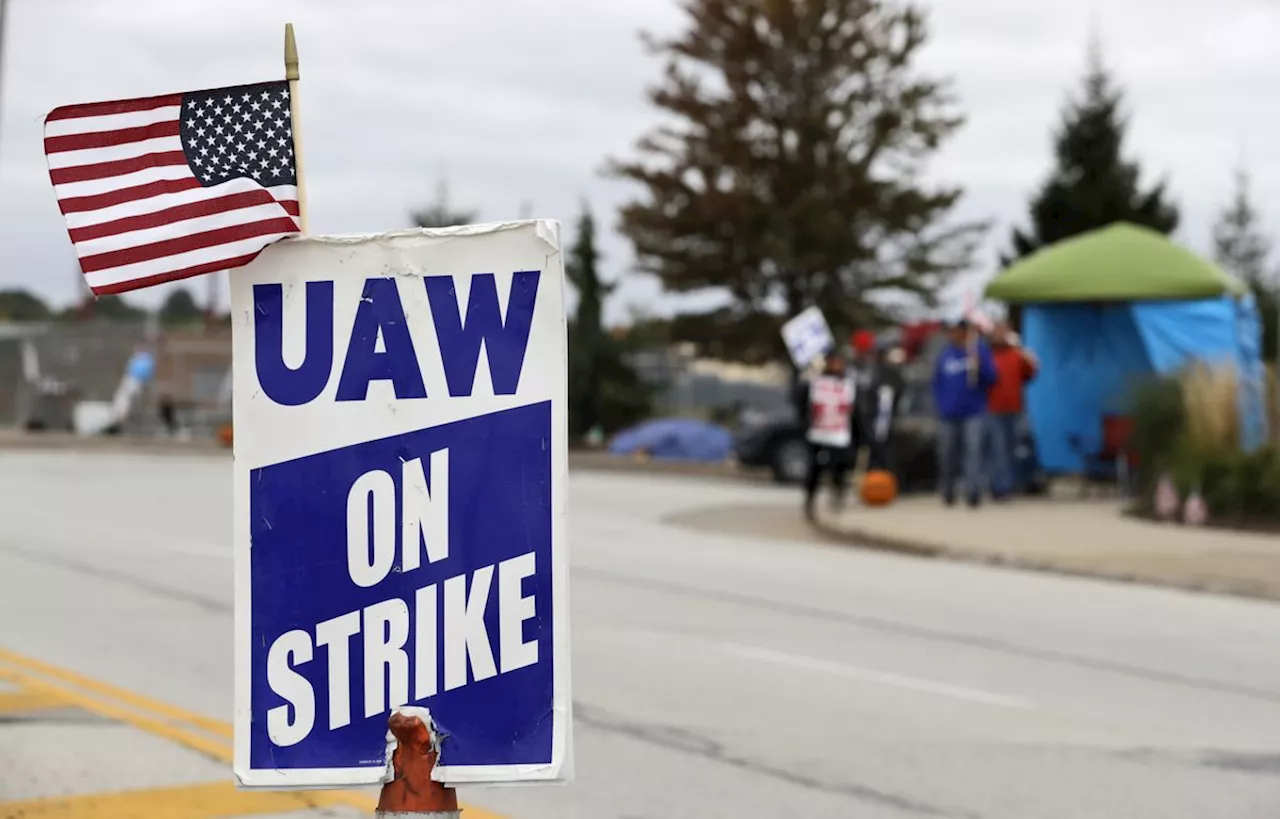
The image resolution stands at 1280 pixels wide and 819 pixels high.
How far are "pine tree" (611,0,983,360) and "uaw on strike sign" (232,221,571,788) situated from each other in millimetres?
35271

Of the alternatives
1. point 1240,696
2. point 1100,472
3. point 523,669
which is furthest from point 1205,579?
point 523,669

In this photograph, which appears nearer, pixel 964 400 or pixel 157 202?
pixel 157 202

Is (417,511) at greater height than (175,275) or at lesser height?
lesser

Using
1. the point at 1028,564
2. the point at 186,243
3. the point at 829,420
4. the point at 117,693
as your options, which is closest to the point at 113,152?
the point at 186,243

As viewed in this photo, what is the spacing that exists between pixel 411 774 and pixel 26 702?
5.27 m

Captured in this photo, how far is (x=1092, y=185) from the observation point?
51625 millimetres

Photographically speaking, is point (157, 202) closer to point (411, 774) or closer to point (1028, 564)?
point (411, 774)

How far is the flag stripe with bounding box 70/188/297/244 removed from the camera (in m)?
4.36

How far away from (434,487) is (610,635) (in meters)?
7.42

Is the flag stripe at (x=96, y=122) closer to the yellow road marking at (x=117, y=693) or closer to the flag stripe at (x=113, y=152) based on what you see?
the flag stripe at (x=113, y=152)

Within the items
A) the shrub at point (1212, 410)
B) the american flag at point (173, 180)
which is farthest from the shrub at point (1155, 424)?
the american flag at point (173, 180)

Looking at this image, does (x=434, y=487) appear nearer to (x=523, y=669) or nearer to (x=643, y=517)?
(x=523, y=669)

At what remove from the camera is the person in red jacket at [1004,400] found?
21625mm

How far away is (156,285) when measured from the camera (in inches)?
173
